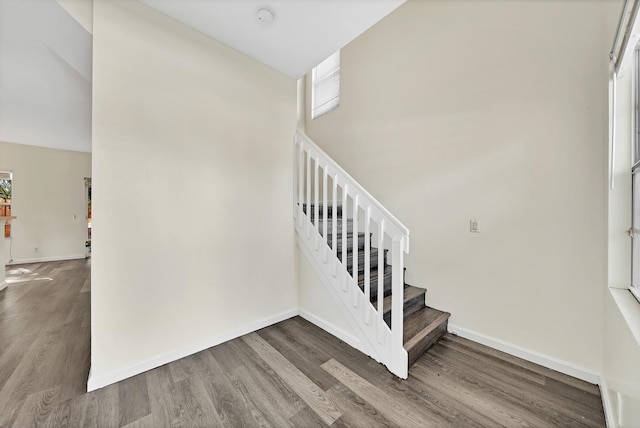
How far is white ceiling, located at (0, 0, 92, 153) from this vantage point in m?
1.77

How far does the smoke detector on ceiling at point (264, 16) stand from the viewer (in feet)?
6.00

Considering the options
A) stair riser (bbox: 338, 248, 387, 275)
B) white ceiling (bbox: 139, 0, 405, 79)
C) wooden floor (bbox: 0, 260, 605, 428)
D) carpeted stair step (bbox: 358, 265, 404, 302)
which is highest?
white ceiling (bbox: 139, 0, 405, 79)

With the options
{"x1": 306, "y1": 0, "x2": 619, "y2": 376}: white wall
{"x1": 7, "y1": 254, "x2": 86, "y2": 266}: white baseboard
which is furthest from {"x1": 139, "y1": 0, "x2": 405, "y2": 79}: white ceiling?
{"x1": 7, "y1": 254, "x2": 86, "y2": 266}: white baseboard

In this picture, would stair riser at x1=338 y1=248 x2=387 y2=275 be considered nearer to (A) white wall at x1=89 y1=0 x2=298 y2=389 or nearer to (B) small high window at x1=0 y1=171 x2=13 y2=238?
(A) white wall at x1=89 y1=0 x2=298 y2=389

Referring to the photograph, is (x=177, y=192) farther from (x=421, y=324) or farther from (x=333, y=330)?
(x=421, y=324)

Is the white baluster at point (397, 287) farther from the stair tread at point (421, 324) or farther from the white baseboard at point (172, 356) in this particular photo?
the white baseboard at point (172, 356)

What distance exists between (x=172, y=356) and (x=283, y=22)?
2839 mm

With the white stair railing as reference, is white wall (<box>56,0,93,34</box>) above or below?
above

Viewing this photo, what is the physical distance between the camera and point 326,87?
4027 mm

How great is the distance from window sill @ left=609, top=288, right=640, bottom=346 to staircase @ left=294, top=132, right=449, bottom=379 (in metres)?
1.06

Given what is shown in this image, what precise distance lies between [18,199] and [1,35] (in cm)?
537

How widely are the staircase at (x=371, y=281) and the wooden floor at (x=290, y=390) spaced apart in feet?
0.56

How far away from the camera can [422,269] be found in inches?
103

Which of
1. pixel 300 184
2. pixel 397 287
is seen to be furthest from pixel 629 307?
pixel 300 184
